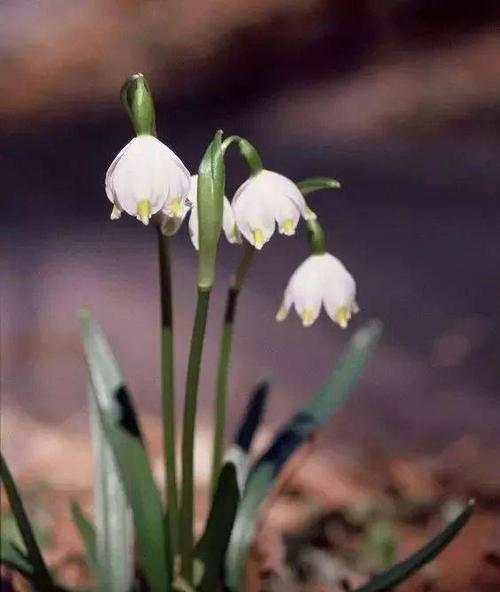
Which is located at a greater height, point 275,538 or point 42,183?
point 42,183

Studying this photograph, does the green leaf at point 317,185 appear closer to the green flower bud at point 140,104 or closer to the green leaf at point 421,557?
the green flower bud at point 140,104

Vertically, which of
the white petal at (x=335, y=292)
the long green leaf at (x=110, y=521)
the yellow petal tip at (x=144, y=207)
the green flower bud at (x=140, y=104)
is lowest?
the long green leaf at (x=110, y=521)

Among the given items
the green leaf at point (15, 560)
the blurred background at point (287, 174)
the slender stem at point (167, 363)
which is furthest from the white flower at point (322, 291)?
the blurred background at point (287, 174)

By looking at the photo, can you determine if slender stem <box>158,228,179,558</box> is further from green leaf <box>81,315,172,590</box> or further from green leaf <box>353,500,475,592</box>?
green leaf <box>353,500,475,592</box>

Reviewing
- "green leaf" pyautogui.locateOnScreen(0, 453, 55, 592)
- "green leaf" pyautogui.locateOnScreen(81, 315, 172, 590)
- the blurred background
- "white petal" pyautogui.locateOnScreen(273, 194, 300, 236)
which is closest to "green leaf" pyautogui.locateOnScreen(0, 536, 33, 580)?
"green leaf" pyautogui.locateOnScreen(0, 453, 55, 592)

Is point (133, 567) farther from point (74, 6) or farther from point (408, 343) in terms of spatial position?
point (74, 6)

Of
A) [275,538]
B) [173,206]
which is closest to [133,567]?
[275,538]
